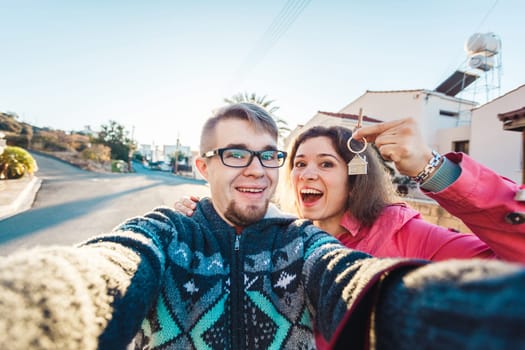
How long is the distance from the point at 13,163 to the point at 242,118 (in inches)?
673

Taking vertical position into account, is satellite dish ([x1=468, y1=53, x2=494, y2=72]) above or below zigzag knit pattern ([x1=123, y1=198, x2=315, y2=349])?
above

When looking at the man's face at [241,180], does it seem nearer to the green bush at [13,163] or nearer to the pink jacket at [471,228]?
the pink jacket at [471,228]

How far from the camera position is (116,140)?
151ft

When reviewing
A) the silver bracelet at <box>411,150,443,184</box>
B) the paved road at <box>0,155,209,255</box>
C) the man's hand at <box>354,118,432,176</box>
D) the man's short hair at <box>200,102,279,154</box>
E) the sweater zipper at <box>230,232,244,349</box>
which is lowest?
the paved road at <box>0,155,209,255</box>

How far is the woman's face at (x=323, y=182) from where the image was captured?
244 centimetres

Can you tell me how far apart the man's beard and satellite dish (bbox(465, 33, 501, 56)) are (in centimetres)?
2447

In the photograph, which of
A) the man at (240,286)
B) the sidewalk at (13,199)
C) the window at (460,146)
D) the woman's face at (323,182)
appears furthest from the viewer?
the window at (460,146)

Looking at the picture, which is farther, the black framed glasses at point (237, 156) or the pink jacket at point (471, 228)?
the black framed glasses at point (237, 156)

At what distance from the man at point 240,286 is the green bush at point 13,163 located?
16555mm

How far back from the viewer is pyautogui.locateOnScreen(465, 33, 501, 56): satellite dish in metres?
17.9

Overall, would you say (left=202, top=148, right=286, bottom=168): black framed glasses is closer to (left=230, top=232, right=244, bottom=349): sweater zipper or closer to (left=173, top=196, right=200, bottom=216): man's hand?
(left=173, top=196, right=200, bottom=216): man's hand

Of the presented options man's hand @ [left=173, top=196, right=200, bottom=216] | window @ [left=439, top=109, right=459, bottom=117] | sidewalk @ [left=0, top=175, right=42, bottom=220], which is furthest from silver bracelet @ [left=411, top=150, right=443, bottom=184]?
window @ [left=439, top=109, right=459, bottom=117]

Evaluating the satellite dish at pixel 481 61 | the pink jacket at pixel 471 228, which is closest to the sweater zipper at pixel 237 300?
the pink jacket at pixel 471 228

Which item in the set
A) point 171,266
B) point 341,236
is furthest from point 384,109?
point 171,266
